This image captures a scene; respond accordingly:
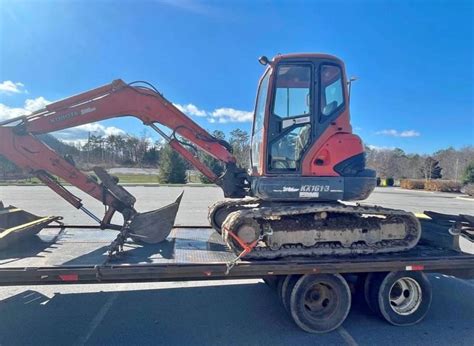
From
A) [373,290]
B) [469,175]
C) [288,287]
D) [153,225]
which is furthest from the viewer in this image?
[469,175]

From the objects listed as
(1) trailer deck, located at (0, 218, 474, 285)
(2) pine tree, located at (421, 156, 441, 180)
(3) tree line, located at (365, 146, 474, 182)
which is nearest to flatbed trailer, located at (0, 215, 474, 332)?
(1) trailer deck, located at (0, 218, 474, 285)

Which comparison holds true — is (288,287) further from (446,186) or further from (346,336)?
(446,186)

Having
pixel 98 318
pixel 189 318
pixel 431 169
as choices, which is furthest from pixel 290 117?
pixel 431 169

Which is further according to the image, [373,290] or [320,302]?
[373,290]

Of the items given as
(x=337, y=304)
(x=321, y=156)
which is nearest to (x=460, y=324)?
(x=337, y=304)

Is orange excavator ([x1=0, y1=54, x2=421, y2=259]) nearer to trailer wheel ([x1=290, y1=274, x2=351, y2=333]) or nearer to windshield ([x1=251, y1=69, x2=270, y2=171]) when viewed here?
windshield ([x1=251, y1=69, x2=270, y2=171])

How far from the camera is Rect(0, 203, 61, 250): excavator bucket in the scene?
4.48m

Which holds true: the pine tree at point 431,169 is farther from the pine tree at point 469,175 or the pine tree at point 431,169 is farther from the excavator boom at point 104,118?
the excavator boom at point 104,118

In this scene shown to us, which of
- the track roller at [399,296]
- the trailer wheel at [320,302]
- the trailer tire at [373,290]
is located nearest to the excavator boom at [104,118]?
the trailer wheel at [320,302]

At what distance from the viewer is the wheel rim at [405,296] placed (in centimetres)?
439

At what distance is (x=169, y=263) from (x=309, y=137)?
267 centimetres

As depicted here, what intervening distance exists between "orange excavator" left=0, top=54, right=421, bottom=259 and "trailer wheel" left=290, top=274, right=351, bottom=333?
0.39 metres

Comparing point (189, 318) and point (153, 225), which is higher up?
point (153, 225)

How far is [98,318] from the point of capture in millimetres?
4383
